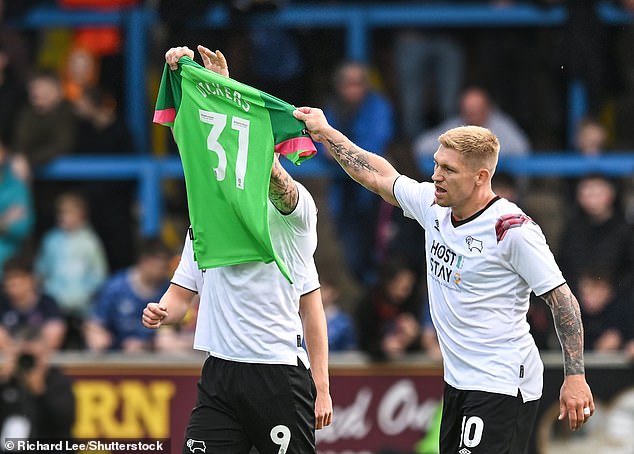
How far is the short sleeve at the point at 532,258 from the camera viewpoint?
22.7ft

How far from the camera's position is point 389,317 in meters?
11.8

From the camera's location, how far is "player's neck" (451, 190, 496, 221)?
282 inches

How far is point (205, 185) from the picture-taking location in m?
7.45

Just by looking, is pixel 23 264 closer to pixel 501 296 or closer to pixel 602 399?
pixel 602 399

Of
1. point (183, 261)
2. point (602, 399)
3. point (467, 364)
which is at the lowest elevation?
point (602, 399)

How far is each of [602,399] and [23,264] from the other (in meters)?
4.91

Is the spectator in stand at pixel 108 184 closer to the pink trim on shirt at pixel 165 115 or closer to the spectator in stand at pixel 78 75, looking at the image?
the spectator in stand at pixel 78 75

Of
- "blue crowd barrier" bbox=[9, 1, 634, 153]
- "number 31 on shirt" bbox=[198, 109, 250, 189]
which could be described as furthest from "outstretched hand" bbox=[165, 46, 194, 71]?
"blue crowd barrier" bbox=[9, 1, 634, 153]

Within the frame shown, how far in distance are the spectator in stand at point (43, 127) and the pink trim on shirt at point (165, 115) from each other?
20.0ft

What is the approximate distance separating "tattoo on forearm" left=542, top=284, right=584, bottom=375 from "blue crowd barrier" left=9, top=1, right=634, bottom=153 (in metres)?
6.80

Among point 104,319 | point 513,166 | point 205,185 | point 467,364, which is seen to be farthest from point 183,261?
point 513,166

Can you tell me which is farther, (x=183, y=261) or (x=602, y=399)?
(x=602, y=399)

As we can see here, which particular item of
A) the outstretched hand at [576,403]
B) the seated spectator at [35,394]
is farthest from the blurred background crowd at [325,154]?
the outstretched hand at [576,403]

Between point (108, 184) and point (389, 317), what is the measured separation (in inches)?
134
